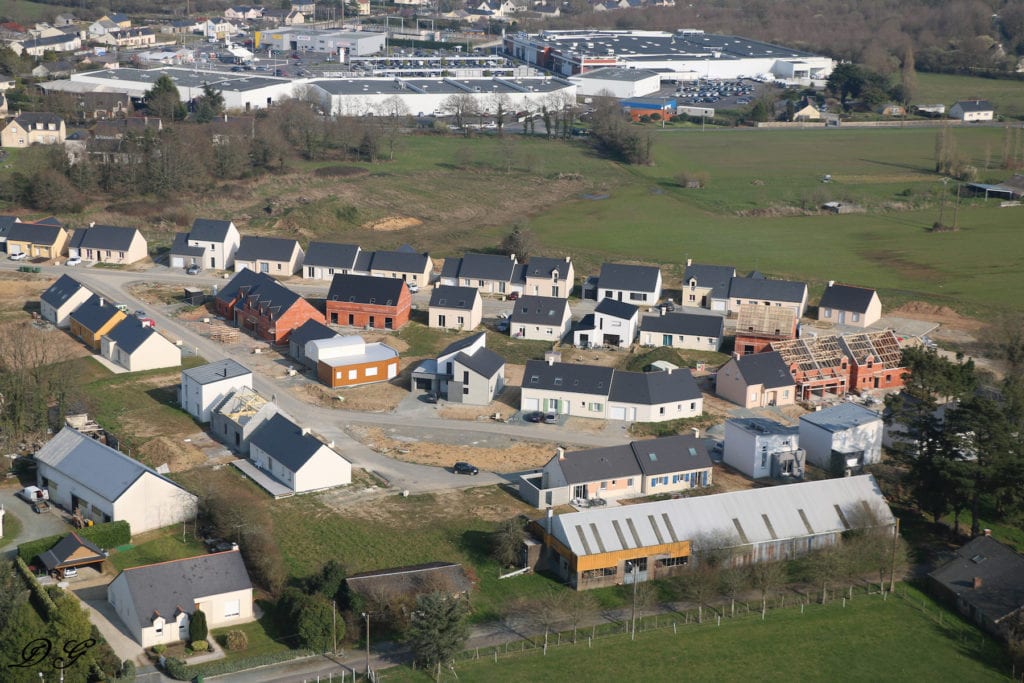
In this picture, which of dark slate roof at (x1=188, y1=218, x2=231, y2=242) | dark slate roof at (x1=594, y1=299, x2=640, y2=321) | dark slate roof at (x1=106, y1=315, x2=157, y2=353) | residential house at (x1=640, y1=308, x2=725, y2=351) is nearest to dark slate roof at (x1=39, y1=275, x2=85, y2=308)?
dark slate roof at (x1=106, y1=315, x2=157, y2=353)

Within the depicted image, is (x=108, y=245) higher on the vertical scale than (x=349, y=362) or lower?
higher

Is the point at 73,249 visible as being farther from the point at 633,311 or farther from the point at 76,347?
the point at 633,311

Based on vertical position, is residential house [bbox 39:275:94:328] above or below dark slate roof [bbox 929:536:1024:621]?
above

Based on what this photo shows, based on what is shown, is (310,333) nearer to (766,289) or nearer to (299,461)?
(299,461)

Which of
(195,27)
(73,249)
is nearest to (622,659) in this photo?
(73,249)

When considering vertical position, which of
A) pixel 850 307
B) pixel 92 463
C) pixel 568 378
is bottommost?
pixel 92 463

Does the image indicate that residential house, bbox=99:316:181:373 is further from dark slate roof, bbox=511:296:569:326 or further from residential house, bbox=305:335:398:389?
dark slate roof, bbox=511:296:569:326

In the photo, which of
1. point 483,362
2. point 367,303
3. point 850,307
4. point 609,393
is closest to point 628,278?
point 850,307
